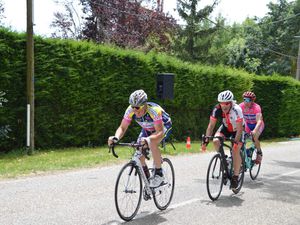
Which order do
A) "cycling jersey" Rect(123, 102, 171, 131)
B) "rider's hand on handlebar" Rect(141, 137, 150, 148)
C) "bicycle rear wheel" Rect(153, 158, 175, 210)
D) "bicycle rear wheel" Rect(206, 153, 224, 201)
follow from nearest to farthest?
"rider's hand on handlebar" Rect(141, 137, 150, 148), "cycling jersey" Rect(123, 102, 171, 131), "bicycle rear wheel" Rect(153, 158, 175, 210), "bicycle rear wheel" Rect(206, 153, 224, 201)

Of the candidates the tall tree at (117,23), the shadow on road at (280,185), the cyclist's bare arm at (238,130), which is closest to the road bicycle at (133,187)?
the cyclist's bare arm at (238,130)

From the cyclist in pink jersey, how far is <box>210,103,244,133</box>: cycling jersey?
161 centimetres

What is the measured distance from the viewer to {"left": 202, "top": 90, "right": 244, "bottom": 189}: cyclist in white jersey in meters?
7.52

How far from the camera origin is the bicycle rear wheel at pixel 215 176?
7520 mm

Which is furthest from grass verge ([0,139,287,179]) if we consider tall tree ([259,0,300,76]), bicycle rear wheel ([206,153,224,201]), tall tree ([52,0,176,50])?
tall tree ([259,0,300,76])

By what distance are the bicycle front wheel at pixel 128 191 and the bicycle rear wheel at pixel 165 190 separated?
414 mm

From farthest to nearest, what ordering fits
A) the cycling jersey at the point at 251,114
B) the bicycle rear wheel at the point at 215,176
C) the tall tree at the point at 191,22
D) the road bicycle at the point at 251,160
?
the tall tree at the point at 191,22, the cycling jersey at the point at 251,114, the road bicycle at the point at 251,160, the bicycle rear wheel at the point at 215,176

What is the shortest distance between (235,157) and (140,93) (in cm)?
283

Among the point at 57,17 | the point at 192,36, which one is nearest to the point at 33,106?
the point at 57,17

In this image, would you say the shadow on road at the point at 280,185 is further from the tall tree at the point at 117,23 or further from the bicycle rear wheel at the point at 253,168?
the tall tree at the point at 117,23

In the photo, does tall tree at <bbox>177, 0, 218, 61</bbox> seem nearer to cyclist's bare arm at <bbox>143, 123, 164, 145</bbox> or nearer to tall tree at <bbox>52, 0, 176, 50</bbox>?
tall tree at <bbox>52, 0, 176, 50</bbox>

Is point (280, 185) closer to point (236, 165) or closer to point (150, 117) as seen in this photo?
point (236, 165)

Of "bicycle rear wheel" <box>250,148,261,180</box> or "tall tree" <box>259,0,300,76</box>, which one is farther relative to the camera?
"tall tree" <box>259,0,300,76</box>

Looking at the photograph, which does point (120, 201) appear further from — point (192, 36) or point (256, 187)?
point (192, 36)
